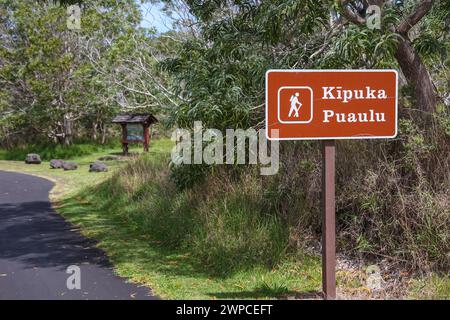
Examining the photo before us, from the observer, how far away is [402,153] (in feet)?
22.0

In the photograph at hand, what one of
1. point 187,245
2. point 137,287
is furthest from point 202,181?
point 137,287

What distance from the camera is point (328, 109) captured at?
497 centimetres

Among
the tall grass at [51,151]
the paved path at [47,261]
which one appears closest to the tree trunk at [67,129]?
the tall grass at [51,151]

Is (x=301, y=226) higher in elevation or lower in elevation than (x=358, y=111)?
lower

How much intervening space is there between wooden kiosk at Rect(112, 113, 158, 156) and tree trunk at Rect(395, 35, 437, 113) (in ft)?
60.2

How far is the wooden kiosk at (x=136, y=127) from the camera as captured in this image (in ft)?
80.8

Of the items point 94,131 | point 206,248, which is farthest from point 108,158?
point 206,248

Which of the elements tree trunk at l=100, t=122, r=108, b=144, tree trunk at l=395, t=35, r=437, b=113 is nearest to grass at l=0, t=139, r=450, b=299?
tree trunk at l=395, t=35, r=437, b=113

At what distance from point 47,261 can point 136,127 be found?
1811cm

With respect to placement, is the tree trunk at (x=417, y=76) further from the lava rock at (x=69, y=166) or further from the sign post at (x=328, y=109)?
the lava rock at (x=69, y=166)

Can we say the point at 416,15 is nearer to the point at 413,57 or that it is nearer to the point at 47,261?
the point at 413,57

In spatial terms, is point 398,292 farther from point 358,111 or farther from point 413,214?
point 358,111

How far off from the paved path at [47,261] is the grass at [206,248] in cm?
27

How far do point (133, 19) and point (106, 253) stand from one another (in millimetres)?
18150
